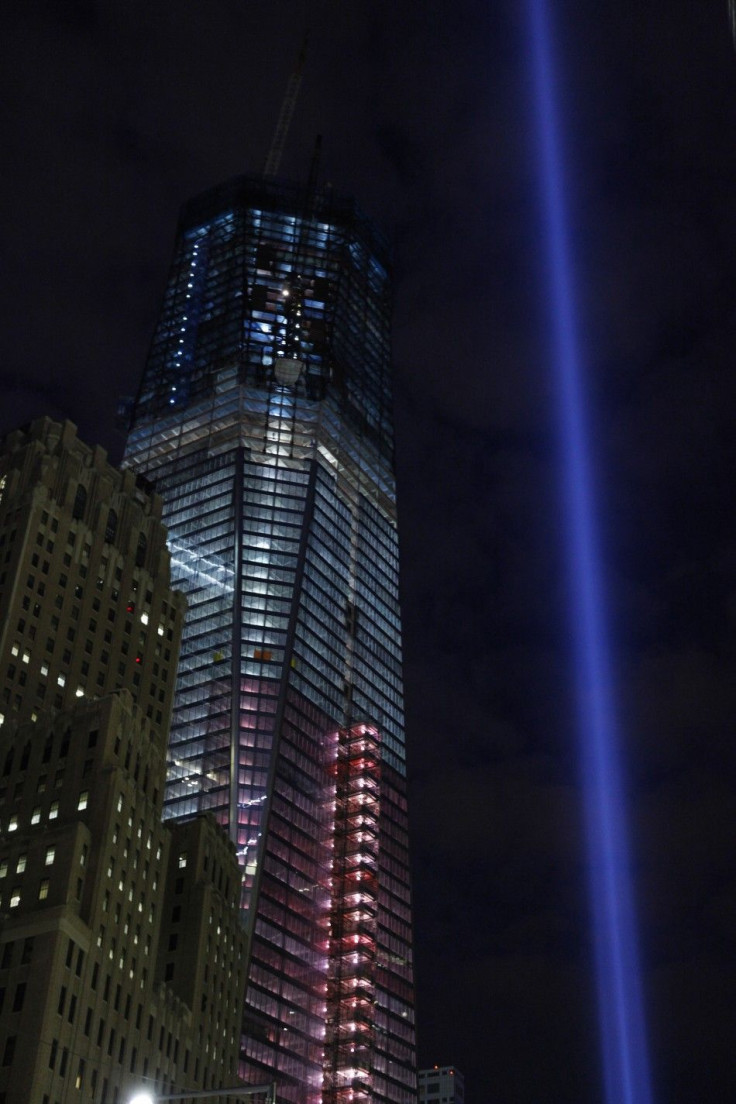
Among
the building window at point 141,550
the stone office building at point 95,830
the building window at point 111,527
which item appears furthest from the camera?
the building window at point 141,550

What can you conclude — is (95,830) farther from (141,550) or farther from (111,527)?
(141,550)

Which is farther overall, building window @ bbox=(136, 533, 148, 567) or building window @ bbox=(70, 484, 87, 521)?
building window @ bbox=(136, 533, 148, 567)

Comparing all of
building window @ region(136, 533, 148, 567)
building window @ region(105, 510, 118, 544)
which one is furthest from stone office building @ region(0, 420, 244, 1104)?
building window @ region(136, 533, 148, 567)

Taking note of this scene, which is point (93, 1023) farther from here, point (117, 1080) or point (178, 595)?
point (178, 595)

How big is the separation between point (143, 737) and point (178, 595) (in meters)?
51.6

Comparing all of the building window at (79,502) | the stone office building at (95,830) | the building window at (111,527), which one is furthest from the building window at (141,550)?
→ the building window at (79,502)

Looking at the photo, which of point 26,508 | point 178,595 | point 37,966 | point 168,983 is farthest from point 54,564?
point 37,966

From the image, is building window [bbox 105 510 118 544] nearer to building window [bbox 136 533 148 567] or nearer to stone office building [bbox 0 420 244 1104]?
stone office building [bbox 0 420 244 1104]

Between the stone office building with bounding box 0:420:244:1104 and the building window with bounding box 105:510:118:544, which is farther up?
the building window with bounding box 105:510:118:544

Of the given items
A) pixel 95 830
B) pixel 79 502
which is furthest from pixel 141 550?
pixel 95 830

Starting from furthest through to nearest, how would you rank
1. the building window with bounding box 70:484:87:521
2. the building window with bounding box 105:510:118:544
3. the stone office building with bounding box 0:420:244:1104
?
the building window with bounding box 105:510:118:544, the building window with bounding box 70:484:87:521, the stone office building with bounding box 0:420:244:1104

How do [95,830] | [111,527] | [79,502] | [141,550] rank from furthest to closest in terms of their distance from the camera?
[141,550], [111,527], [79,502], [95,830]

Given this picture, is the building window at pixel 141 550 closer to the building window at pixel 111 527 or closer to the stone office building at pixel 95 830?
the stone office building at pixel 95 830

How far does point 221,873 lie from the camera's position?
15300 cm
